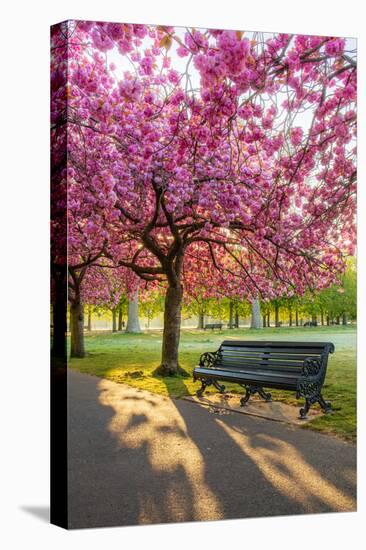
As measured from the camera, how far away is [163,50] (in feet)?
19.3

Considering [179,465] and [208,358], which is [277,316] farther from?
[179,465]

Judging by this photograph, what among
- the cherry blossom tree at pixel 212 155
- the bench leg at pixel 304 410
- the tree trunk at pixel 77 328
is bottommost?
the bench leg at pixel 304 410

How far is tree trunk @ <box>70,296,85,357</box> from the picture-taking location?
18.9 feet

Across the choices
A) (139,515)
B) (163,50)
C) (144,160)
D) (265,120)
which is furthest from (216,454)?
(163,50)

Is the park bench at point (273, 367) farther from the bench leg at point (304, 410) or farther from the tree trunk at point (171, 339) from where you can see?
the tree trunk at point (171, 339)

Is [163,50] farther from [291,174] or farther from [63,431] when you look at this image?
[63,431]

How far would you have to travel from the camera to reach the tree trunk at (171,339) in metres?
6.36

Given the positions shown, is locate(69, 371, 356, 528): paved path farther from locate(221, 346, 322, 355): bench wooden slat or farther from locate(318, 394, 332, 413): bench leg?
locate(221, 346, 322, 355): bench wooden slat

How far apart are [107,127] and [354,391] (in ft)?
12.3

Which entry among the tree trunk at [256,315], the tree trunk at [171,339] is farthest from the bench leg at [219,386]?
the tree trunk at [256,315]

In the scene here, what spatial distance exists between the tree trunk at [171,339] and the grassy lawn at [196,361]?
0.21ft

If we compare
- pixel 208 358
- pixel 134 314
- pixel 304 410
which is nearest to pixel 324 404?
pixel 304 410

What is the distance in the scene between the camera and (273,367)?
286 inches

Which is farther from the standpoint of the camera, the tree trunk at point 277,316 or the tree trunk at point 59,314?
the tree trunk at point 277,316
